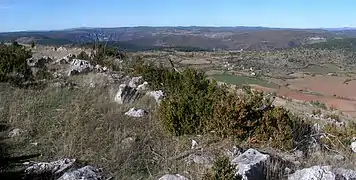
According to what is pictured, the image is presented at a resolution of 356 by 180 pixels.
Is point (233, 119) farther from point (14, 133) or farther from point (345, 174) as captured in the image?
point (14, 133)

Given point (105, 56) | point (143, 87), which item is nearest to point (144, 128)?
point (143, 87)

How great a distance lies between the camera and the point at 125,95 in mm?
9141

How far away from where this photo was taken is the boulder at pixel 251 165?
452 cm

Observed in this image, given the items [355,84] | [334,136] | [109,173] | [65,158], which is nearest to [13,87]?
[65,158]

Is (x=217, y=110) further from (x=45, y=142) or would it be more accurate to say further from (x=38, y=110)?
(x=38, y=110)

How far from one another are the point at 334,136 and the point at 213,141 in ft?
6.71

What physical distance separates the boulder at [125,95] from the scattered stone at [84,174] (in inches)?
159

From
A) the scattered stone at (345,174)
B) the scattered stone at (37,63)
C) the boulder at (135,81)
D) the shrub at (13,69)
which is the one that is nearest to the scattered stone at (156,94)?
the boulder at (135,81)

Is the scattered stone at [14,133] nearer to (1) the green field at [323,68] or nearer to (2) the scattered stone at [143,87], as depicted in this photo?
(2) the scattered stone at [143,87]

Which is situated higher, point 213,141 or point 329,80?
point 213,141

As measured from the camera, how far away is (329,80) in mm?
34969

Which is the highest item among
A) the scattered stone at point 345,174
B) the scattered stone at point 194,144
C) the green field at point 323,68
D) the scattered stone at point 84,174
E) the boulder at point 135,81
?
the scattered stone at point 345,174

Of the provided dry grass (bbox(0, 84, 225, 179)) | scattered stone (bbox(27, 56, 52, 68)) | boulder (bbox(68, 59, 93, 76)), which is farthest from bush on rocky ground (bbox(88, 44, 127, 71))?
dry grass (bbox(0, 84, 225, 179))

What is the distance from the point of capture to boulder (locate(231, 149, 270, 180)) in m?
4.52
